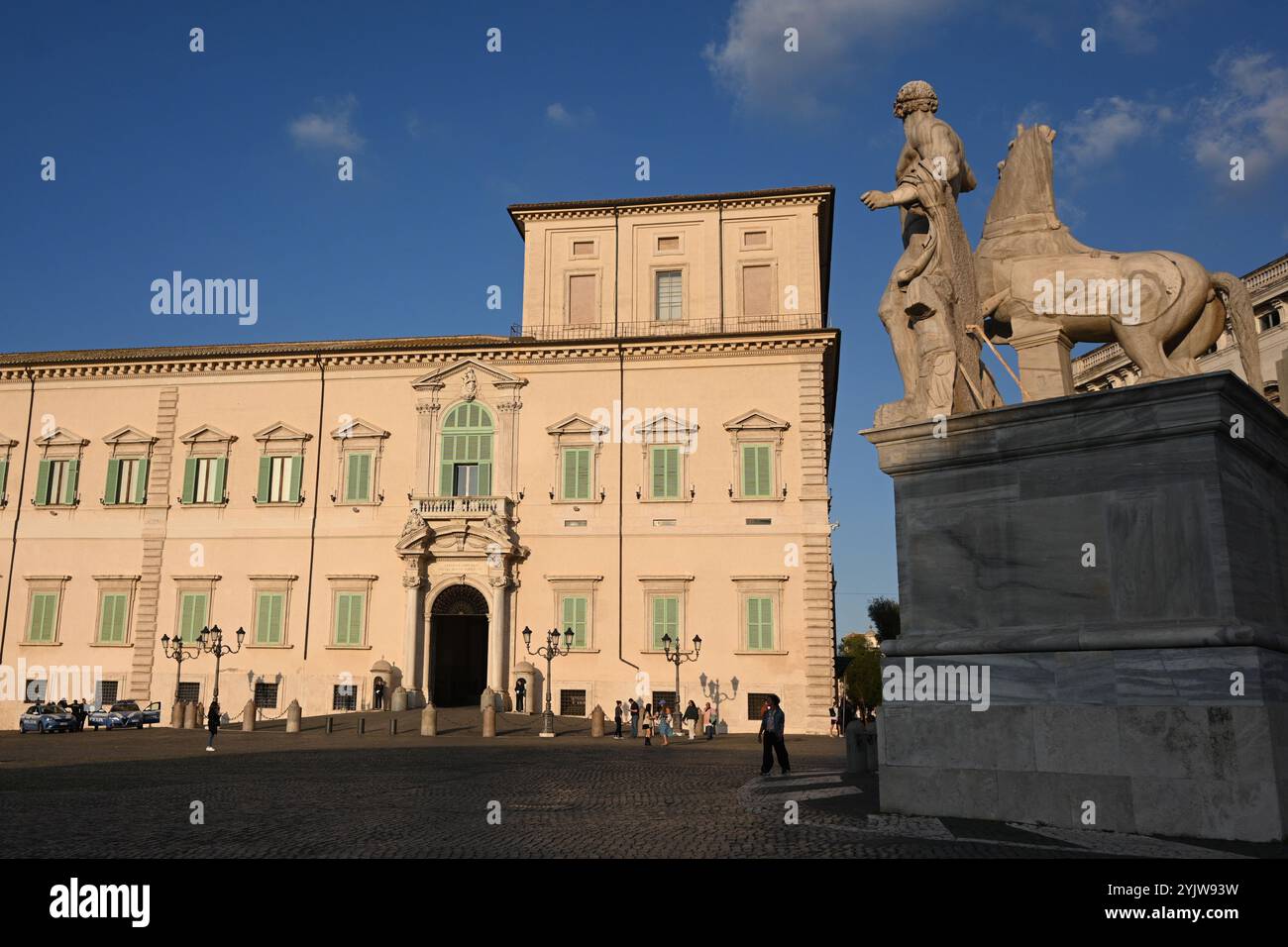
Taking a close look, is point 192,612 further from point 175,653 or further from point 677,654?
point 677,654

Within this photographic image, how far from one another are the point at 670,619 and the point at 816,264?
1409 centimetres

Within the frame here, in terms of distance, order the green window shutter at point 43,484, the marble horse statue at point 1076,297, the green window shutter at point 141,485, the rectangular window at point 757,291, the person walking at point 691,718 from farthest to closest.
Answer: the green window shutter at point 43,484 → the green window shutter at point 141,485 → the rectangular window at point 757,291 → the person walking at point 691,718 → the marble horse statue at point 1076,297

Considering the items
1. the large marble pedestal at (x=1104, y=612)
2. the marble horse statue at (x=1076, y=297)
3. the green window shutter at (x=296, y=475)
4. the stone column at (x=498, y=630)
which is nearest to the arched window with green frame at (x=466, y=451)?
the stone column at (x=498, y=630)

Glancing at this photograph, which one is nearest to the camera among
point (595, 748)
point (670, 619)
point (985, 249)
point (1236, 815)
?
point (1236, 815)

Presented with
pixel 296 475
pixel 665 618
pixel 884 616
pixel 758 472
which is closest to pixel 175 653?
pixel 296 475

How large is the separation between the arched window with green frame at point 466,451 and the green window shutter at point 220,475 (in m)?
8.46

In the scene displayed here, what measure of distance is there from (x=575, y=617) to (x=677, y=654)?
163 inches

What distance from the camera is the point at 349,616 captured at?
36281 millimetres

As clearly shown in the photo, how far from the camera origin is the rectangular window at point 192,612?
122 feet

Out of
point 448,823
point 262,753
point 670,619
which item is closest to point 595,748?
point 262,753

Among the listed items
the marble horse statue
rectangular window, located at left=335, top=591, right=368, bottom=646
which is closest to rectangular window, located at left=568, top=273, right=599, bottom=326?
rectangular window, located at left=335, top=591, right=368, bottom=646

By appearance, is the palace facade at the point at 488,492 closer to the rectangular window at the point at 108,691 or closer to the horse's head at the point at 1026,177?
the rectangular window at the point at 108,691

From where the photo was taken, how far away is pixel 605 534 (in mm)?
35719
